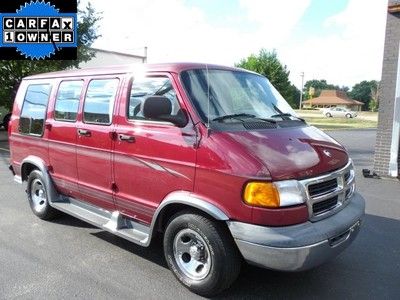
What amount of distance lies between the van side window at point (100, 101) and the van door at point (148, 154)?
222 mm

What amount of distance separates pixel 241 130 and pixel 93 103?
2.03m

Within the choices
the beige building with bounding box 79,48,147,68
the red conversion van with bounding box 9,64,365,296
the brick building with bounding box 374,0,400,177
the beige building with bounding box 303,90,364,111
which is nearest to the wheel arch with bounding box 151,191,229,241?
the red conversion van with bounding box 9,64,365,296

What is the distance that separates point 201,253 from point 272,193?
0.96m

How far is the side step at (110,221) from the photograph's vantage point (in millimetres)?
4340

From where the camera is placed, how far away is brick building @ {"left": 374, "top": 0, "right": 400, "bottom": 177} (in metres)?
9.11

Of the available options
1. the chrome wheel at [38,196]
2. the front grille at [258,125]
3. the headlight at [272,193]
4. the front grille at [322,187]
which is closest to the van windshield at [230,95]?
the front grille at [258,125]

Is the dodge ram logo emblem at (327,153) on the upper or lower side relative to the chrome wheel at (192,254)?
upper

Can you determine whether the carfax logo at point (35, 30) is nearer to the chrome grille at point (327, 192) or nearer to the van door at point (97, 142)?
the van door at point (97, 142)

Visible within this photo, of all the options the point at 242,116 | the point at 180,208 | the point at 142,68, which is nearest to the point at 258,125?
the point at 242,116

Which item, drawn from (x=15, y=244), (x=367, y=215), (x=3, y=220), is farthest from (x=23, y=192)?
(x=367, y=215)

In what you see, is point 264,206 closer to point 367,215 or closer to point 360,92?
point 367,215

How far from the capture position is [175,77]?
4086 mm

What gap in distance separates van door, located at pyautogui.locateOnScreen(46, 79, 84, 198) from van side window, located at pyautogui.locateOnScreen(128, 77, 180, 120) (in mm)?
1047

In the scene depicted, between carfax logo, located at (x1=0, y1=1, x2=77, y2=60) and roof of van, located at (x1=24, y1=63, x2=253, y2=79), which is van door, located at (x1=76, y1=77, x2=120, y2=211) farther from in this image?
carfax logo, located at (x1=0, y1=1, x2=77, y2=60)
